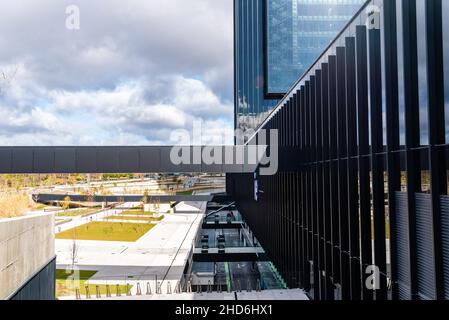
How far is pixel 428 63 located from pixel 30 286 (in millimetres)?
14470

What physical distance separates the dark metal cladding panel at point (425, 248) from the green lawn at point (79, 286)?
17.0 m

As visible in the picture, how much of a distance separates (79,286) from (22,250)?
449 inches

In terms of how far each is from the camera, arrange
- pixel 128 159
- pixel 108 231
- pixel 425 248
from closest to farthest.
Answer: pixel 425 248
pixel 128 159
pixel 108 231

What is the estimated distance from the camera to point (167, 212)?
74125 millimetres

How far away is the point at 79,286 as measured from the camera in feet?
76.7

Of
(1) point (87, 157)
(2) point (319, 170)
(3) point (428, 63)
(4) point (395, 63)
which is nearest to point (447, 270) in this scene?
(3) point (428, 63)

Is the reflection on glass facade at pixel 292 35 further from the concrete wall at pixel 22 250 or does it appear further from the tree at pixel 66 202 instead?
the concrete wall at pixel 22 250

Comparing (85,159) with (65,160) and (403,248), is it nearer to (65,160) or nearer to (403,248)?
(65,160)

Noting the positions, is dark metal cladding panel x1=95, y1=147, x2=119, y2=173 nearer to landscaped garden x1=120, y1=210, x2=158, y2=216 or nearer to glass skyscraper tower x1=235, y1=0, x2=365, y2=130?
landscaped garden x1=120, y1=210, x2=158, y2=216

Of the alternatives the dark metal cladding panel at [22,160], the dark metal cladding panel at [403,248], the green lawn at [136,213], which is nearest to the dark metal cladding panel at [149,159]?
the dark metal cladding panel at [22,160]

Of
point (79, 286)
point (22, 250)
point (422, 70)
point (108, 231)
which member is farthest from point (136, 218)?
point (422, 70)

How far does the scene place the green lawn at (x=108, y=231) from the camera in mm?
44781

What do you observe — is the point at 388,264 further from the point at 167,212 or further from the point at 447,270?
the point at 167,212

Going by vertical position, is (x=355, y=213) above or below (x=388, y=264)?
above
